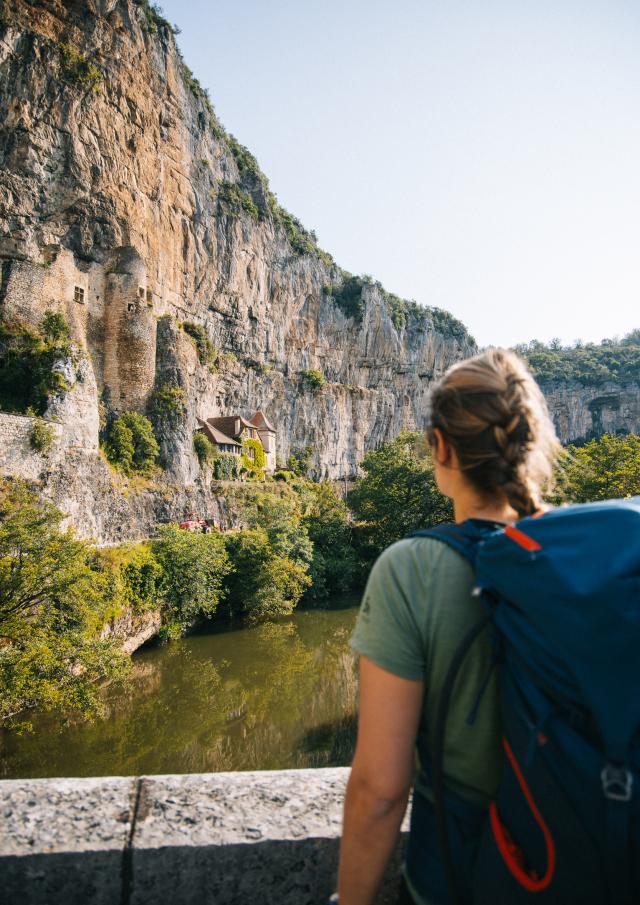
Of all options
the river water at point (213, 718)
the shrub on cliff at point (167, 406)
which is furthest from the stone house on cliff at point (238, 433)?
the river water at point (213, 718)

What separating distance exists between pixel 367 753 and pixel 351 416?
2229 inches

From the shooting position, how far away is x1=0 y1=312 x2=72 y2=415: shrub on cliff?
71.8 feet

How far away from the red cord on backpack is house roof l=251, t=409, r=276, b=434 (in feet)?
140

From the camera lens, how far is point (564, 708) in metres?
0.85

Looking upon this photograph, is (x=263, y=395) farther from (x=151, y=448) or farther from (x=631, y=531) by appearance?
(x=631, y=531)

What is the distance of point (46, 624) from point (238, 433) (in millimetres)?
26672

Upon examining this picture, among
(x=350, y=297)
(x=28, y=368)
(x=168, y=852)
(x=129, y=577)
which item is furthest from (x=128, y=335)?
(x=350, y=297)

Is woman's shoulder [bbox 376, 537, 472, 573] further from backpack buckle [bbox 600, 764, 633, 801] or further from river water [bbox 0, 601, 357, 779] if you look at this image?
river water [bbox 0, 601, 357, 779]

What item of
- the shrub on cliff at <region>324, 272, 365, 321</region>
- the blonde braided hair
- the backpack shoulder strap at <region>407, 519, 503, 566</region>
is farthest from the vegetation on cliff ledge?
the shrub on cliff at <region>324, 272, 365, 321</region>

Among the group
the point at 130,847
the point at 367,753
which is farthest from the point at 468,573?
the point at 130,847

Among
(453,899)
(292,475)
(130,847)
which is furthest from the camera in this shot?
(292,475)

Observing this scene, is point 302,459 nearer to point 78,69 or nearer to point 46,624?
point 78,69

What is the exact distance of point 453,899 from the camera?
39.2 inches

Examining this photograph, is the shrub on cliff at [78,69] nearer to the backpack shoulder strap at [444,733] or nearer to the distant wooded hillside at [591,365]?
the backpack shoulder strap at [444,733]
